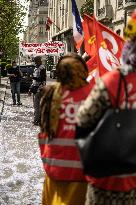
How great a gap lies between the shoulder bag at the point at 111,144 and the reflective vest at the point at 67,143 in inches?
30.6

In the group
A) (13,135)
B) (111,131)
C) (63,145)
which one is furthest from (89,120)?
(13,135)

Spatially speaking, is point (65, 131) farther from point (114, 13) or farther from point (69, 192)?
point (114, 13)

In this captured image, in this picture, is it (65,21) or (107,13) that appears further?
(65,21)

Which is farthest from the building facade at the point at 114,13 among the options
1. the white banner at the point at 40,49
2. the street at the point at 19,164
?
the street at the point at 19,164

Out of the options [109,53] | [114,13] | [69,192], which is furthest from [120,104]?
[114,13]

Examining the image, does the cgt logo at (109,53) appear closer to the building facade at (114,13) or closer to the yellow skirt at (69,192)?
the yellow skirt at (69,192)

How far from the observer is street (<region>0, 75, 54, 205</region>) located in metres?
6.04

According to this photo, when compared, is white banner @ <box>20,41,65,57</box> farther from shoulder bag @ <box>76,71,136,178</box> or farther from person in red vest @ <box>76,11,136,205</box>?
shoulder bag @ <box>76,71,136,178</box>

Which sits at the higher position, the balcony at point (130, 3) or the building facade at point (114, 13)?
the balcony at point (130, 3)

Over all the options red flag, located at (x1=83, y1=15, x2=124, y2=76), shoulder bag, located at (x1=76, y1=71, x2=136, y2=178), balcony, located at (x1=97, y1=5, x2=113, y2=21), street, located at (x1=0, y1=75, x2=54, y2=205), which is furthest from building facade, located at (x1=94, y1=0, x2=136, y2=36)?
shoulder bag, located at (x1=76, y1=71, x2=136, y2=178)

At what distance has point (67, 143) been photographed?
3598mm

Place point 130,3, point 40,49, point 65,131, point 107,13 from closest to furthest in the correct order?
point 65,131 < point 40,49 < point 130,3 < point 107,13

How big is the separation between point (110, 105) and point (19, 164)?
198 inches

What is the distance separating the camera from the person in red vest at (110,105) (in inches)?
113
